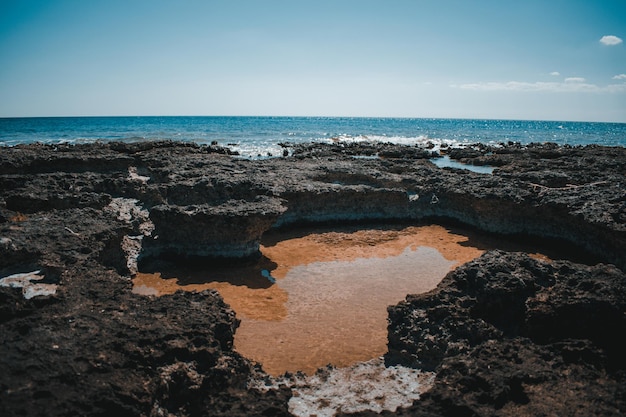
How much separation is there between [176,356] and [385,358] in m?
3.20

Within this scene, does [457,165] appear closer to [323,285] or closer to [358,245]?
[358,245]

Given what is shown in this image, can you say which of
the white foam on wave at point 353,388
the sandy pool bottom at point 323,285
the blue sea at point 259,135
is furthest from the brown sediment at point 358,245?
the blue sea at point 259,135

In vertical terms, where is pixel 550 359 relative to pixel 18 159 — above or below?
below

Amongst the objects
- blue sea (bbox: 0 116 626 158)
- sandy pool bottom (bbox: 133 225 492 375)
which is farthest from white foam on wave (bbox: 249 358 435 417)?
blue sea (bbox: 0 116 626 158)

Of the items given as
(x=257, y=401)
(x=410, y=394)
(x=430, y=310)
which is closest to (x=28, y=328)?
(x=257, y=401)

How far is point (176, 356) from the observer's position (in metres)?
4.81

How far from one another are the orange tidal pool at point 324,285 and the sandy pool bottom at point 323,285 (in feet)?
0.06

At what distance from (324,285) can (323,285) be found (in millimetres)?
24

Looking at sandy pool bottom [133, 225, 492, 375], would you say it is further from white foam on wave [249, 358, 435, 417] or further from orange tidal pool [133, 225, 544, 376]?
white foam on wave [249, 358, 435, 417]

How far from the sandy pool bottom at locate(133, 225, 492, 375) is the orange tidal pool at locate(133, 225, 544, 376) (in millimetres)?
19

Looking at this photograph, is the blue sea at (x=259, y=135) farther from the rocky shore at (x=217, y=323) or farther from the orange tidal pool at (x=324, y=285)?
the rocky shore at (x=217, y=323)

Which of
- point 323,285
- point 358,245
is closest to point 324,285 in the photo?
point 323,285

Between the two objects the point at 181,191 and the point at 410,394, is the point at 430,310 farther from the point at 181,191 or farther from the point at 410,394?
the point at 181,191

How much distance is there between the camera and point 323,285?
936cm
